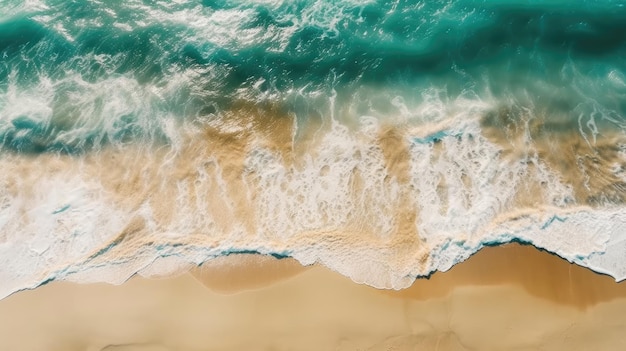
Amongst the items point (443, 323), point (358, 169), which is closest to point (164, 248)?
point (358, 169)

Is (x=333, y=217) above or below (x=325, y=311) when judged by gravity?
above

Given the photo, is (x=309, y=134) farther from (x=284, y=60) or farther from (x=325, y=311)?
(x=325, y=311)

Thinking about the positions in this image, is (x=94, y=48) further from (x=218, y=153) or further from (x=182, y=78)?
(x=218, y=153)

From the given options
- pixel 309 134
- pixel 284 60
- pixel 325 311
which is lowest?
pixel 325 311

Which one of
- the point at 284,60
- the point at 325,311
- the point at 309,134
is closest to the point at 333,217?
the point at 325,311

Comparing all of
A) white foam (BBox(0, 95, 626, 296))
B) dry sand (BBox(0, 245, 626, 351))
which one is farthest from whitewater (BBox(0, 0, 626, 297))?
dry sand (BBox(0, 245, 626, 351))
